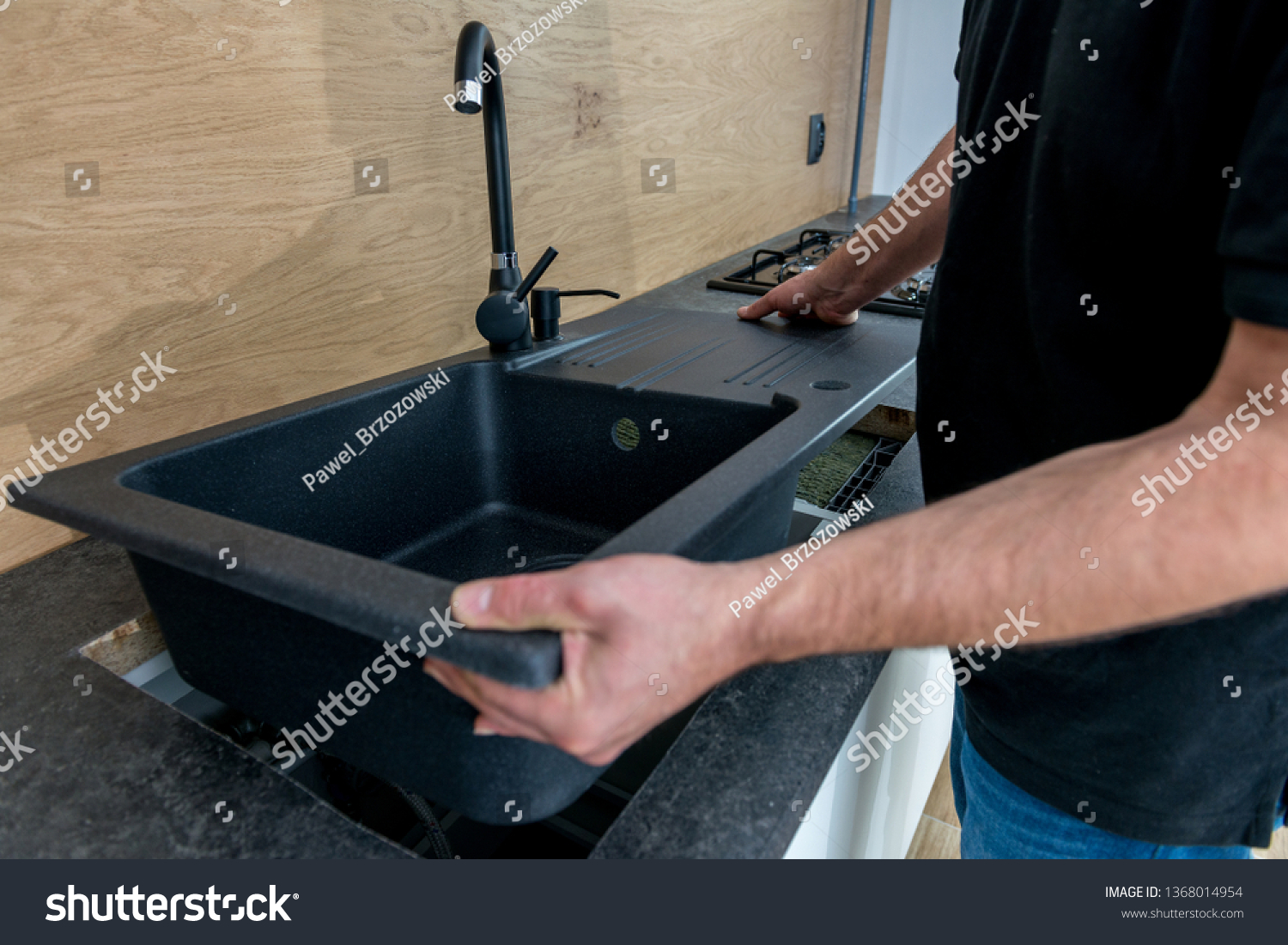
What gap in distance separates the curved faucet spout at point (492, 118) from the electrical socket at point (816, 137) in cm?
155

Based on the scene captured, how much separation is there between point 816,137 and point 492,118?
1631mm

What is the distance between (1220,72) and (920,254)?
52 cm

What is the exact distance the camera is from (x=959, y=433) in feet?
2.35

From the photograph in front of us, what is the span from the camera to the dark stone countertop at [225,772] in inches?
19.8

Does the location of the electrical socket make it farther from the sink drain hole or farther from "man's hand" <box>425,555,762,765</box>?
"man's hand" <box>425,555,762,765</box>

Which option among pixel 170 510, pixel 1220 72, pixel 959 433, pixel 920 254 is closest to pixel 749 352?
pixel 920 254

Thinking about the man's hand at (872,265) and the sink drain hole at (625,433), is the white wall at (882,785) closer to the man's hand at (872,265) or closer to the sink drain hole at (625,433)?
the sink drain hole at (625,433)
